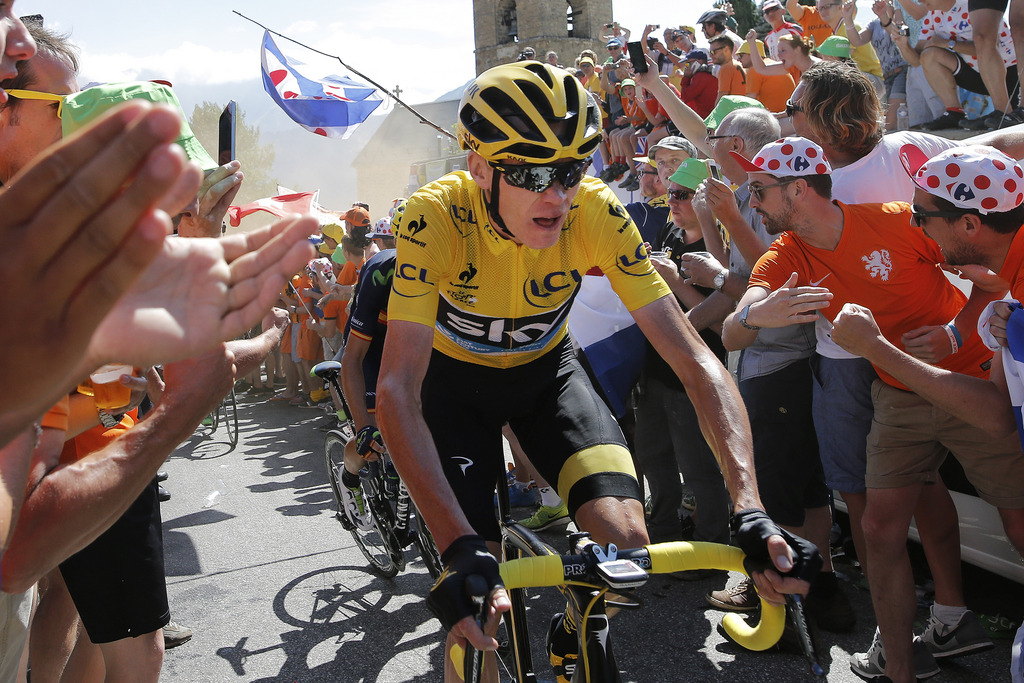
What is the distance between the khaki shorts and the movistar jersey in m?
1.35

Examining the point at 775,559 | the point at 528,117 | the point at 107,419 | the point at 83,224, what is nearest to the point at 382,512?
the point at 107,419

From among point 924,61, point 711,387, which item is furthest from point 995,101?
point 711,387

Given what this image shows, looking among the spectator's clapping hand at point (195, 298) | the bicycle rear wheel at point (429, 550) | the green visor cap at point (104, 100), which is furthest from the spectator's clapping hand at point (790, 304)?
the spectator's clapping hand at point (195, 298)

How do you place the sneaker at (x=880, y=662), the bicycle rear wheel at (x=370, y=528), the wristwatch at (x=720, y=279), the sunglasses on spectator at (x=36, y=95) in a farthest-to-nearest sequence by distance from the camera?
the bicycle rear wheel at (x=370, y=528) < the wristwatch at (x=720, y=279) < the sneaker at (x=880, y=662) < the sunglasses on spectator at (x=36, y=95)

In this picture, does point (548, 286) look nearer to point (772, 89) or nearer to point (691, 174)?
point (691, 174)

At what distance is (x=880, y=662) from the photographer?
3402 millimetres

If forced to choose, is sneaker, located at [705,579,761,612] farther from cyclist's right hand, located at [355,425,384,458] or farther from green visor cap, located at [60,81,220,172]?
green visor cap, located at [60,81,220,172]

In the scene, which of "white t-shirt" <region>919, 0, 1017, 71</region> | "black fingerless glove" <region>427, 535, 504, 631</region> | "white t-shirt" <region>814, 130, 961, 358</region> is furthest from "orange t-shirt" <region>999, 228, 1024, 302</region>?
"white t-shirt" <region>919, 0, 1017, 71</region>

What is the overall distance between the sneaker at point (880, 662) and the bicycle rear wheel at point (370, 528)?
2689mm

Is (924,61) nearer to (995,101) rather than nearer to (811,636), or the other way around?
(995,101)

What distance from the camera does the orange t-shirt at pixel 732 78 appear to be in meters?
8.20

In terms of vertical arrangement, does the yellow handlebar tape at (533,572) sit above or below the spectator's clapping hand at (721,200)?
below

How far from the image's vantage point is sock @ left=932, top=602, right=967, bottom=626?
3.44 metres

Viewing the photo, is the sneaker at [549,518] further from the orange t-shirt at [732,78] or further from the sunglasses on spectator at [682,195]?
the orange t-shirt at [732,78]
